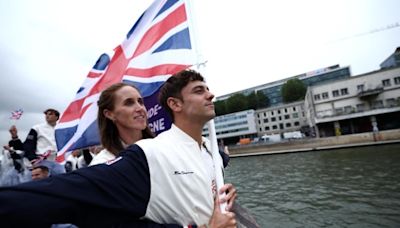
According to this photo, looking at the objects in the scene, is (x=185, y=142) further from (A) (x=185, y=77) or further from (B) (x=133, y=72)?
(B) (x=133, y=72)

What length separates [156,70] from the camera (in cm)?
235

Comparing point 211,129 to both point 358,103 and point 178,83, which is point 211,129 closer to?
point 178,83

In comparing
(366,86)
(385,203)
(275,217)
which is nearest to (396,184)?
(385,203)

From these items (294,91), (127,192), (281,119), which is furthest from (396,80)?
(127,192)

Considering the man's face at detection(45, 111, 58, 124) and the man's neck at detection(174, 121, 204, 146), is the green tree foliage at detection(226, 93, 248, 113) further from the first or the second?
the man's neck at detection(174, 121, 204, 146)

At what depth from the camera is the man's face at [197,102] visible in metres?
1.73

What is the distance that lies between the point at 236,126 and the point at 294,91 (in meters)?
18.6

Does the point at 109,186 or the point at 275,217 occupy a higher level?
the point at 109,186

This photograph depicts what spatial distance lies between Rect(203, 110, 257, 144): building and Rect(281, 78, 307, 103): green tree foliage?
11.6m

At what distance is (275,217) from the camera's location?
9.24 meters

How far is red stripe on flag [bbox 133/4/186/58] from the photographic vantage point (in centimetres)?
233

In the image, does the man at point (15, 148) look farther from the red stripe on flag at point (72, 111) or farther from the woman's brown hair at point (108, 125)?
the woman's brown hair at point (108, 125)

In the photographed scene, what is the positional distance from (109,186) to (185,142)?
59cm

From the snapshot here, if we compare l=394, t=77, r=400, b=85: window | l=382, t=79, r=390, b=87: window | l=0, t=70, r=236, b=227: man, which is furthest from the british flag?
l=394, t=77, r=400, b=85: window
